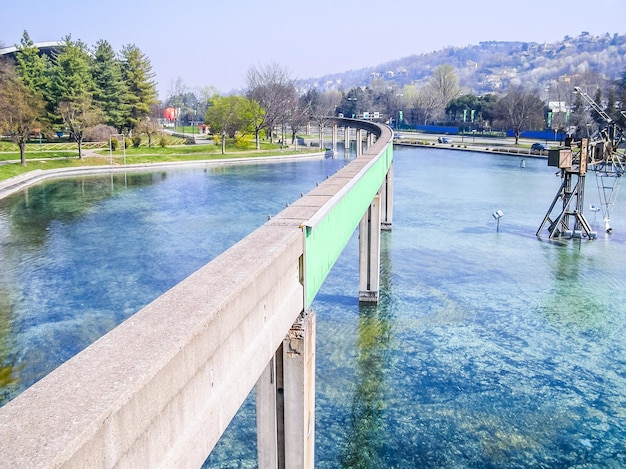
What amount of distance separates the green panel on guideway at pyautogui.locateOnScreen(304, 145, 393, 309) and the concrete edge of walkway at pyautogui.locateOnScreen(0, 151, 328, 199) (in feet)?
115

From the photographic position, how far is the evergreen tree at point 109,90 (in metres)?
70.8

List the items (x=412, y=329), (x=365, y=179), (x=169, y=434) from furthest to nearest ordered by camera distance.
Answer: (x=412, y=329) → (x=365, y=179) → (x=169, y=434)

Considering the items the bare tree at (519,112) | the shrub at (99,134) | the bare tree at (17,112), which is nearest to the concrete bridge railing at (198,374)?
the bare tree at (17,112)

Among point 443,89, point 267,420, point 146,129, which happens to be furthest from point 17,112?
point 443,89

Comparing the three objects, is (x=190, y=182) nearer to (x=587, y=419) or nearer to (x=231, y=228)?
(x=231, y=228)

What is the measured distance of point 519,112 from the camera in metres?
96.1

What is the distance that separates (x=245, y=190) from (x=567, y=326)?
3201cm

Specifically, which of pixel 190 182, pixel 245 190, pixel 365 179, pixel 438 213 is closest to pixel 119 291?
pixel 365 179

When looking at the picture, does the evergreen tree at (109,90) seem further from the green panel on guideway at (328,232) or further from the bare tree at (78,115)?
the green panel on guideway at (328,232)

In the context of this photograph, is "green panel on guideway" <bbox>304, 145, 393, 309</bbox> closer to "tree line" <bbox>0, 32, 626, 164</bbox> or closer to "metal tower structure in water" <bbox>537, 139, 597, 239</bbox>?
"metal tower structure in water" <bbox>537, 139, 597, 239</bbox>

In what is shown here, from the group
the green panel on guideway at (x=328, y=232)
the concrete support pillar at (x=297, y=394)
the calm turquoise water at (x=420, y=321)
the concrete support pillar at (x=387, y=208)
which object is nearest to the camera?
the concrete support pillar at (x=297, y=394)

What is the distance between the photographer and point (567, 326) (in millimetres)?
19203

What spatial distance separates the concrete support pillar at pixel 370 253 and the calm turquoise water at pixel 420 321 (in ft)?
1.80

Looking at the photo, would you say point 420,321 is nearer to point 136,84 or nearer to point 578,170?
point 578,170
